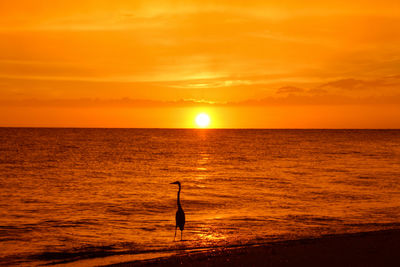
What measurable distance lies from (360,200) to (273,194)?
5.60 m

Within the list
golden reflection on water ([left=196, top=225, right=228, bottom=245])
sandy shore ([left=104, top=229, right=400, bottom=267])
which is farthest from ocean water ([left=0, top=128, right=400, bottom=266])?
sandy shore ([left=104, top=229, right=400, bottom=267])

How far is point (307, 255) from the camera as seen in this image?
1351 cm

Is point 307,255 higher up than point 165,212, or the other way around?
point 165,212

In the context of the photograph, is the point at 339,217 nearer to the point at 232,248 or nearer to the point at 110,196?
the point at 232,248

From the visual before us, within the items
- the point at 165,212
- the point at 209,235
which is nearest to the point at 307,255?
the point at 209,235

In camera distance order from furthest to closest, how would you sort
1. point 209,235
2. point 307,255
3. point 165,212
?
1. point 165,212
2. point 209,235
3. point 307,255

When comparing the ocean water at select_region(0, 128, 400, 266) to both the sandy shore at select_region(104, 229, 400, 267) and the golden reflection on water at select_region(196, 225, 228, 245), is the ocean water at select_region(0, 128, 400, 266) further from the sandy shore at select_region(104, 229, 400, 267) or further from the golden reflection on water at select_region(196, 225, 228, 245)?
the sandy shore at select_region(104, 229, 400, 267)

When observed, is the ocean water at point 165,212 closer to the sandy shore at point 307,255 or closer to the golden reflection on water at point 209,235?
the golden reflection on water at point 209,235

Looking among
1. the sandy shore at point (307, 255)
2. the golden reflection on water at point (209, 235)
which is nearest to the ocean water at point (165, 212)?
the golden reflection on water at point (209, 235)

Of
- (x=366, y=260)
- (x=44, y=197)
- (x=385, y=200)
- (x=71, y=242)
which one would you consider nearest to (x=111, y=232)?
(x=71, y=242)

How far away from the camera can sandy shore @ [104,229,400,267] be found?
12617 mm

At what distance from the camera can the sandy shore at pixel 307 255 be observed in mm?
12617

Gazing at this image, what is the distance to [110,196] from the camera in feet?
98.5

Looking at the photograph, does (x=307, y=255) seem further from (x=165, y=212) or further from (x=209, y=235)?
(x=165, y=212)
